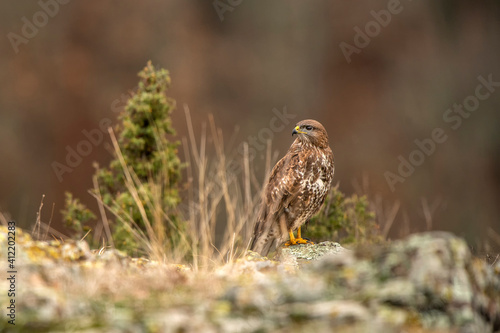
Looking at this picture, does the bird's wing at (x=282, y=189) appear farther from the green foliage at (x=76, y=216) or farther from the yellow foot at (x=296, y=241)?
the green foliage at (x=76, y=216)

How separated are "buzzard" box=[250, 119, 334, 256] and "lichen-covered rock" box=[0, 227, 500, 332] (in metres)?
3.34

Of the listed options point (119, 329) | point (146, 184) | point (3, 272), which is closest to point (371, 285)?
point (119, 329)

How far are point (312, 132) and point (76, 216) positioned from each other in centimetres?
408

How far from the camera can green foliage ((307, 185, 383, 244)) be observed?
8766 mm

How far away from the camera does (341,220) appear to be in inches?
356

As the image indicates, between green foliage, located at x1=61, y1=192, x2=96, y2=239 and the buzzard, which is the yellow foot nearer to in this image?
the buzzard

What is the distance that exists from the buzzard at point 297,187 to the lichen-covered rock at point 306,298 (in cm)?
334

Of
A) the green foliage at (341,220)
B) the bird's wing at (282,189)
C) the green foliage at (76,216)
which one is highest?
the bird's wing at (282,189)

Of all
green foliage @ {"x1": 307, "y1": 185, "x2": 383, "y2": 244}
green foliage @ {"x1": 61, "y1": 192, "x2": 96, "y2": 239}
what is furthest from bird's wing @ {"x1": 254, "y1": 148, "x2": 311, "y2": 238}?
green foliage @ {"x1": 61, "y1": 192, "x2": 96, "y2": 239}

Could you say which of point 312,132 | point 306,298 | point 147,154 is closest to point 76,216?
point 147,154

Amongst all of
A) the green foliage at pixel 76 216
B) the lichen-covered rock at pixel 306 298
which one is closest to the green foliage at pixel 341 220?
the green foliage at pixel 76 216

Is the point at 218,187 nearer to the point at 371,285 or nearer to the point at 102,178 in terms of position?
the point at 102,178

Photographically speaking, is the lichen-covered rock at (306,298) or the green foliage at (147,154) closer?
the lichen-covered rock at (306,298)

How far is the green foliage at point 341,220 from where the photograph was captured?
28.8 feet
